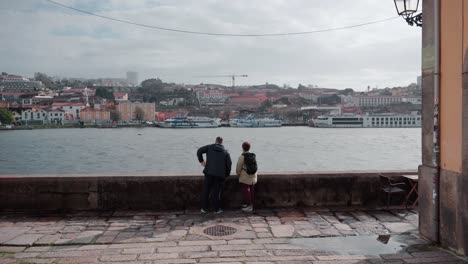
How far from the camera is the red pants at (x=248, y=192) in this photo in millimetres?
7457

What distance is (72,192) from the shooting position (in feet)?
24.5

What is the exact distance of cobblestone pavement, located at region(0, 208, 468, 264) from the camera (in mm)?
5035

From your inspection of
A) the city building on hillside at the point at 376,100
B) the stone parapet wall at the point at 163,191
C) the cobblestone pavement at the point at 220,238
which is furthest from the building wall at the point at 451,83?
the city building on hillside at the point at 376,100

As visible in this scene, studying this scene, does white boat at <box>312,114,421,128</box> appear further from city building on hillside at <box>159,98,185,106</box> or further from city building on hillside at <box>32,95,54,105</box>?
city building on hillside at <box>32,95,54,105</box>

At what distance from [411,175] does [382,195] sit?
0.68 meters

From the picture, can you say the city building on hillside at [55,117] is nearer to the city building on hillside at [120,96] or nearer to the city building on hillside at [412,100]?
the city building on hillside at [120,96]

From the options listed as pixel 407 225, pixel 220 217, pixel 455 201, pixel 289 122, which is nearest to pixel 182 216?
pixel 220 217

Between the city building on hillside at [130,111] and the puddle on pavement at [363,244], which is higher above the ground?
the city building on hillside at [130,111]

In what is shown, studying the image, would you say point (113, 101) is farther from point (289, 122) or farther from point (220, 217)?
point (220, 217)

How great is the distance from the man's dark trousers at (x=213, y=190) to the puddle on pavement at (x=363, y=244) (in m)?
1.91

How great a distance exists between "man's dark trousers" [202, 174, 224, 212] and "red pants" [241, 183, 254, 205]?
0.37 metres

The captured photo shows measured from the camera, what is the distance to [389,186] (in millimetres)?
7551

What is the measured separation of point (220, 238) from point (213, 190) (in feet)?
5.25

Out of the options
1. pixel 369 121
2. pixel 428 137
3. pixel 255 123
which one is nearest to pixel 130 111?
pixel 255 123
